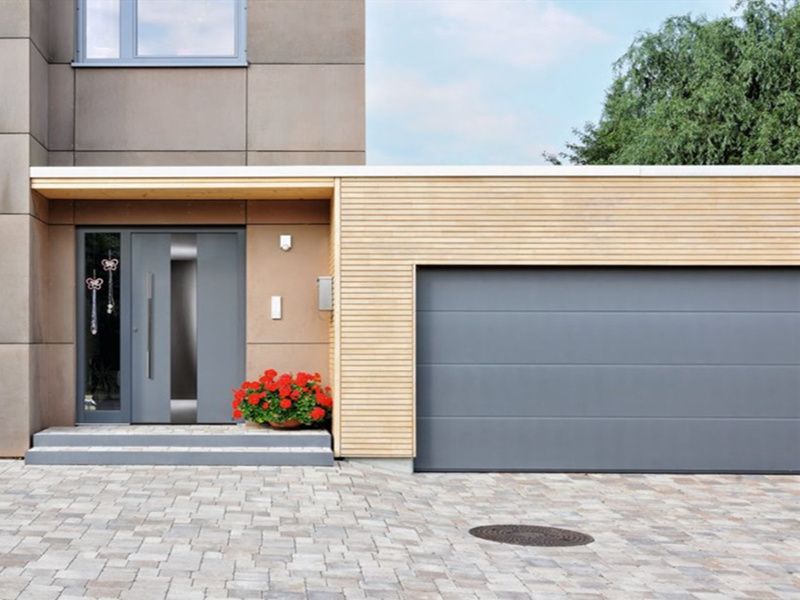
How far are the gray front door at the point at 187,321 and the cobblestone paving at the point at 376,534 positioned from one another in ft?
5.31

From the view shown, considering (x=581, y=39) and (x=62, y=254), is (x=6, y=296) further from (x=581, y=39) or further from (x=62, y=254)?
(x=581, y=39)

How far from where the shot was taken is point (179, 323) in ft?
42.3

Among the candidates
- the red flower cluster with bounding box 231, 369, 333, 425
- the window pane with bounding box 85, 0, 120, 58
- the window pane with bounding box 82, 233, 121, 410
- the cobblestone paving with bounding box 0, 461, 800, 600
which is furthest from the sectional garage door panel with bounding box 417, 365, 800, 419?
the window pane with bounding box 85, 0, 120, 58

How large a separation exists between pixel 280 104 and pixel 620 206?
4000 mm

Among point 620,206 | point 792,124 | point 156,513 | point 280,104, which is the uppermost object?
point 792,124

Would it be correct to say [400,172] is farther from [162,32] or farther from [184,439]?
[184,439]

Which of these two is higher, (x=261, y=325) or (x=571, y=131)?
(x=571, y=131)

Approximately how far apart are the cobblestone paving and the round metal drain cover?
0.15 meters

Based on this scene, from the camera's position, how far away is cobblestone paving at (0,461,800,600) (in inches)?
268

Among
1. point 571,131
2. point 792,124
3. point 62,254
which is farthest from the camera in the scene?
point 571,131

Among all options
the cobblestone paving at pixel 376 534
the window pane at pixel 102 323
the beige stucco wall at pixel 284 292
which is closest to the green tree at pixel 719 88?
the beige stucco wall at pixel 284 292

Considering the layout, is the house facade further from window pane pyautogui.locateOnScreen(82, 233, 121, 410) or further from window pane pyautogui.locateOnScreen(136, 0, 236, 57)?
window pane pyautogui.locateOnScreen(136, 0, 236, 57)

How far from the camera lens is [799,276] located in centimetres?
1194

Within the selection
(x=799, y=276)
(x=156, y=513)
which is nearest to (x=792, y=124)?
(x=799, y=276)
